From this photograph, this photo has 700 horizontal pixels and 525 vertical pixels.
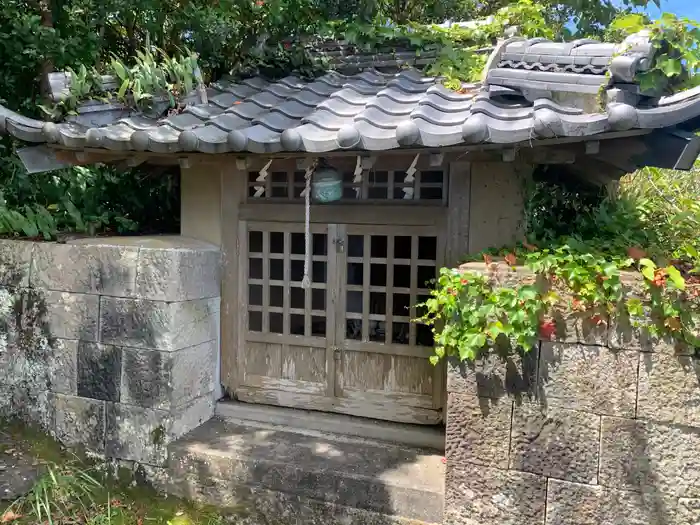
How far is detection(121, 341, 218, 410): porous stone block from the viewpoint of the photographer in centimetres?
510

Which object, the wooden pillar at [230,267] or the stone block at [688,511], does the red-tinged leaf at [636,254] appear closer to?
the stone block at [688,511]

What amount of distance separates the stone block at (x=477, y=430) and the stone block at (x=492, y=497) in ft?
0.29

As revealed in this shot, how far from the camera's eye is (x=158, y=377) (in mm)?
5105

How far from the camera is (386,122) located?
14.4 ft

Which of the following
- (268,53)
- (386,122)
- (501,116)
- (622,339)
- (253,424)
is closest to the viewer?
(622,339)

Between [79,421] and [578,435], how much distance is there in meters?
4.55

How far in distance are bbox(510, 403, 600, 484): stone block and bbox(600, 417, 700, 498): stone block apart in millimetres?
83

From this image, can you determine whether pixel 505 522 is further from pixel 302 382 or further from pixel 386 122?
pixel 386 122

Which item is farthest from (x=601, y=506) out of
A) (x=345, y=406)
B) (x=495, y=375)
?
(x=345, y=406)

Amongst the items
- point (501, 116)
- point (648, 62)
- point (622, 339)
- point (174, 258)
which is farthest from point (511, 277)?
point (174, 258)

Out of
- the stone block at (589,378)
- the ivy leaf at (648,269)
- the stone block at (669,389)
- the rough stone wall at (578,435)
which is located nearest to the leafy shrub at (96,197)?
the rough stone wall at (578,435)

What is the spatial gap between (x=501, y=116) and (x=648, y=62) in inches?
40.3

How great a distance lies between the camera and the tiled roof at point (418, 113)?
368 cm

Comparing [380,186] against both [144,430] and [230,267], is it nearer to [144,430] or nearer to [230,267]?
[230,267]
